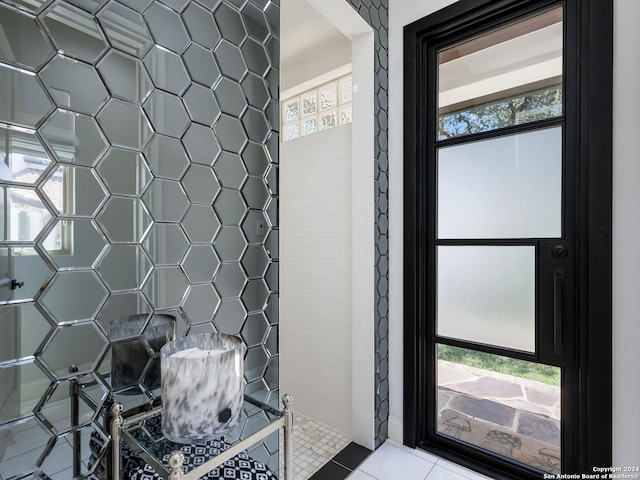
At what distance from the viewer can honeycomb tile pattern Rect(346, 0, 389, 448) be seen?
170cm

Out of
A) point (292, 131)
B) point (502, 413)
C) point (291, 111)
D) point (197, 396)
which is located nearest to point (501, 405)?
point (502, 413)

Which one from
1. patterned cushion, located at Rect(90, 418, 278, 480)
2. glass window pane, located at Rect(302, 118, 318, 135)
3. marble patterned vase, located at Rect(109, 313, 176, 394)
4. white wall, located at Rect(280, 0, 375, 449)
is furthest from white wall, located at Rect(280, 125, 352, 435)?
marble patterned vase, located at Rect(109, 313, 176, 394)

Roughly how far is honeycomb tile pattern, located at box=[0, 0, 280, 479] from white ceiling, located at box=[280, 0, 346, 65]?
94cm

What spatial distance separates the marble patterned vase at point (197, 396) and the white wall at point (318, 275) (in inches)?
49.7

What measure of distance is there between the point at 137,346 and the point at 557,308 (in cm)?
152

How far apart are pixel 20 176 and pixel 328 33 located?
2.03m

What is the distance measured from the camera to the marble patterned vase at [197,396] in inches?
27.2

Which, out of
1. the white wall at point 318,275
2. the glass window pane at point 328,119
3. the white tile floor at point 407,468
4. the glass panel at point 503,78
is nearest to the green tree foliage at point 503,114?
the glass panel at point 503,78

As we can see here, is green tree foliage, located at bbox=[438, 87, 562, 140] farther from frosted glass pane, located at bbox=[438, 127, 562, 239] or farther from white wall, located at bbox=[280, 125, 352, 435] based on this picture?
white wall, located at bbox=[280, 125, 352, 435]

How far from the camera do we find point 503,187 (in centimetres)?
150

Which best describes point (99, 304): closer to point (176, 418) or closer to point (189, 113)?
point (176, 418)

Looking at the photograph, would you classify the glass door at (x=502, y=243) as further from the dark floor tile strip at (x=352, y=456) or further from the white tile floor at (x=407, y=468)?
the dark floor tile strip at (x=352, y=456)

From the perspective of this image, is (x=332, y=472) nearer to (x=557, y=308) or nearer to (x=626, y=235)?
(x=557, y=308)

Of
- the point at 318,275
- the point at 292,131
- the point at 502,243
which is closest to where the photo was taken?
the point at 502,243
